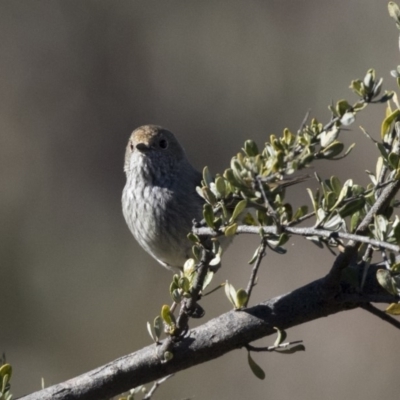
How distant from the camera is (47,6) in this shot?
10.8 metres

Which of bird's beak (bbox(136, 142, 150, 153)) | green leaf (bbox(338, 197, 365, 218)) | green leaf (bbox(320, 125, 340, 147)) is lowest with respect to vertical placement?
bird's beak (bbox(136, 142, 150, 153))

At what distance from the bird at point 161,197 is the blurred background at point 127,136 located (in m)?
2.91

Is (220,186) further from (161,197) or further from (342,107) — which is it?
(161,197)

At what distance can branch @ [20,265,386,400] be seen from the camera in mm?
1966

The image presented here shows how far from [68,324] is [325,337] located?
2363 mm

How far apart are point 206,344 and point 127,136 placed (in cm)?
777

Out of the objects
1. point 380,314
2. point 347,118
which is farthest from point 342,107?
point 380,314

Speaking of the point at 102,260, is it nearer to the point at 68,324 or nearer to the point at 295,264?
Answer: the point at 68,324

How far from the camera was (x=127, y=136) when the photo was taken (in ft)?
31.6

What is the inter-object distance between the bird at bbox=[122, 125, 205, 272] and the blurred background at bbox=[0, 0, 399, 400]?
2.91 meters

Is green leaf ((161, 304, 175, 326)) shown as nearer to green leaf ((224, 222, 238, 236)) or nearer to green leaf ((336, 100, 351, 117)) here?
green leaf ((224, 222, 238, 236))

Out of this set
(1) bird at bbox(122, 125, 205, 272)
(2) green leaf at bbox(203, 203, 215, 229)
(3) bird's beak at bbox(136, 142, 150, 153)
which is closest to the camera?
(2) green leaf at bbox(203, 203, 215, 229)

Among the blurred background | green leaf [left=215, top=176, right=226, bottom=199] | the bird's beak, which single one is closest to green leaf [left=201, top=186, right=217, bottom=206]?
green leaf [left=215, top=176, right=226, bottom=199]

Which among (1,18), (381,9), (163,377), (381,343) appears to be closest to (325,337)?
(381,343)
